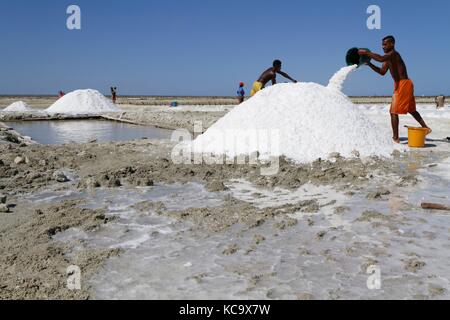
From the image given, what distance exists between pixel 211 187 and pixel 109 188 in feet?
3.49

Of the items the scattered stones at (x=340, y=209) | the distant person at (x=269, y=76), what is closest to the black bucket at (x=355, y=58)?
the distant person at (x=269, y=76)

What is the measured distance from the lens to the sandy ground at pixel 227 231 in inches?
81.8

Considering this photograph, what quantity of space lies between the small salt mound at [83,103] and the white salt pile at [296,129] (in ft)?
46.4

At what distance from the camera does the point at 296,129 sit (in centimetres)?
569

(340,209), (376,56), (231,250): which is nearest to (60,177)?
(231,250)

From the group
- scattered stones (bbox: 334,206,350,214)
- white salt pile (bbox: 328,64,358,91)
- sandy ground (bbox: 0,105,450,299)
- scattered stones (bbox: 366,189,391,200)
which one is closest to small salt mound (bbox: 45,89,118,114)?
A: white salt pile (bbox: 328,64,358,91)

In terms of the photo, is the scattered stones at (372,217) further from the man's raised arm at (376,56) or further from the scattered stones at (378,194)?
the man's raised arm at (376,56)

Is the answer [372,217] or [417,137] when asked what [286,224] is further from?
[417,137]

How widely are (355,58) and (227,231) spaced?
193 inches

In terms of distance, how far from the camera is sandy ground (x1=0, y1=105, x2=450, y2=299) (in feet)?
6.82
